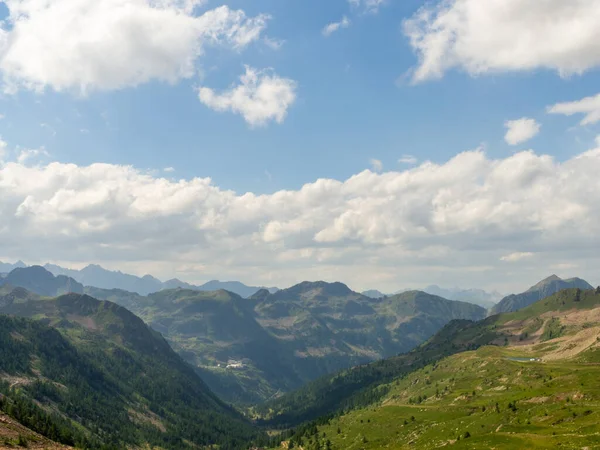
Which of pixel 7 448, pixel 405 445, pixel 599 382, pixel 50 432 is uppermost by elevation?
pixel 7 448

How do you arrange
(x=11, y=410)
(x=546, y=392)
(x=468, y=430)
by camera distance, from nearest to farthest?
1. (x=468, y=430)
2. (x=11, y=410)
3. (x=546, y=392)

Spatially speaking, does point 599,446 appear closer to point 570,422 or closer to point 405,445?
point 570,422

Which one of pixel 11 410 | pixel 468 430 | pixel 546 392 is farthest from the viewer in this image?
pixel 546 392

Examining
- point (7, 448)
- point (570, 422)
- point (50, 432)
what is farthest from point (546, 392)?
point (50, 432)

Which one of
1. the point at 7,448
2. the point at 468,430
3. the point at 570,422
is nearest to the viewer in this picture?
the point at 7,448

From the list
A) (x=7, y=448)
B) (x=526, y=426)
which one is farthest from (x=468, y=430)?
(x=7, y=448)

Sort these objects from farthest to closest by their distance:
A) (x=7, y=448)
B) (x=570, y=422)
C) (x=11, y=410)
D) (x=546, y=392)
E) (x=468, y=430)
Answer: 1. (x=546, y=392)
2. (x=11, y=410)
3. (x=468, y=430)
4. (x=570, y=422)
5. (x=7, y=448)

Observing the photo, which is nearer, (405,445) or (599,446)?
(599,446)

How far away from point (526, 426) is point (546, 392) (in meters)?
61.3

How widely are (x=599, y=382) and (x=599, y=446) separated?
9717 centimetres

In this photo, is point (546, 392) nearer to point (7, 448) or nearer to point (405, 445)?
point (405, 445)

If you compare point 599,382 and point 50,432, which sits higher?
point 599,382

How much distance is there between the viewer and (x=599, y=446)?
327 feet

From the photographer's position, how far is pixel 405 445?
184 m
